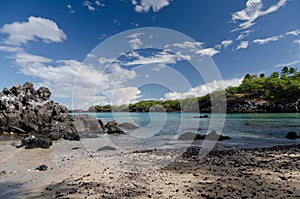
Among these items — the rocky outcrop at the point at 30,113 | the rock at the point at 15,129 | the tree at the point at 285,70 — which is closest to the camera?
the rocky outcrop at the point at 30,113

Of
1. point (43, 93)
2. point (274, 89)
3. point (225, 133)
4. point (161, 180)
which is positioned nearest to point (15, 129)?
point (43, 93)

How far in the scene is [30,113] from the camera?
3497 centimetres

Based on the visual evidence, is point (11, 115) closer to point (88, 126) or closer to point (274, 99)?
point (88, 126)

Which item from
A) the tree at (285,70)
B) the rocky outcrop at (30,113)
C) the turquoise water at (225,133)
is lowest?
the turquoise water at (225,133)

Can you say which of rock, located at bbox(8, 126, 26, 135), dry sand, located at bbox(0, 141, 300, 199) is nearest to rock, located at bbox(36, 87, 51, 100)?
rock, located at bbox(8, 126, 26, 135)

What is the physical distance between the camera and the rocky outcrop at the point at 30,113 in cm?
2952

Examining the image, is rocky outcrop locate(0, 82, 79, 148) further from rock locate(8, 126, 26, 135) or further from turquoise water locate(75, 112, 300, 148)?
turquoise water locate(75, 112, 300, 148)

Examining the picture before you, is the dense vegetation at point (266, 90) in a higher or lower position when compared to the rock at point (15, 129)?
higher

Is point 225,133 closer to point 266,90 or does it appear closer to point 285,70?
point 266,90

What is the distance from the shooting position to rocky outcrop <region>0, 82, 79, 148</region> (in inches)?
1162

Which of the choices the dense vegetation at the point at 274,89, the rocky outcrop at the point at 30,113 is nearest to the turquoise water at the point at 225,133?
the rocky outcrop at the point at 30,113

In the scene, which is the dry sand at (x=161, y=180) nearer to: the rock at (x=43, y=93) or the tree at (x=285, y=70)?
the rock at (x=43, y=93)

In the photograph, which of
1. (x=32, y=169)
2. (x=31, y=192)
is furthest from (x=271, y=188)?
(x=32, y=169)

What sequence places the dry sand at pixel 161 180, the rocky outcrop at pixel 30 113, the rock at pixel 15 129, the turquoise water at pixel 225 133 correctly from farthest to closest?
the rock at pixel 15 129
the rocky outcrop at pixel 30 113
the turquoise water at pixel 225 133
the dry sand at pixel 161 180
